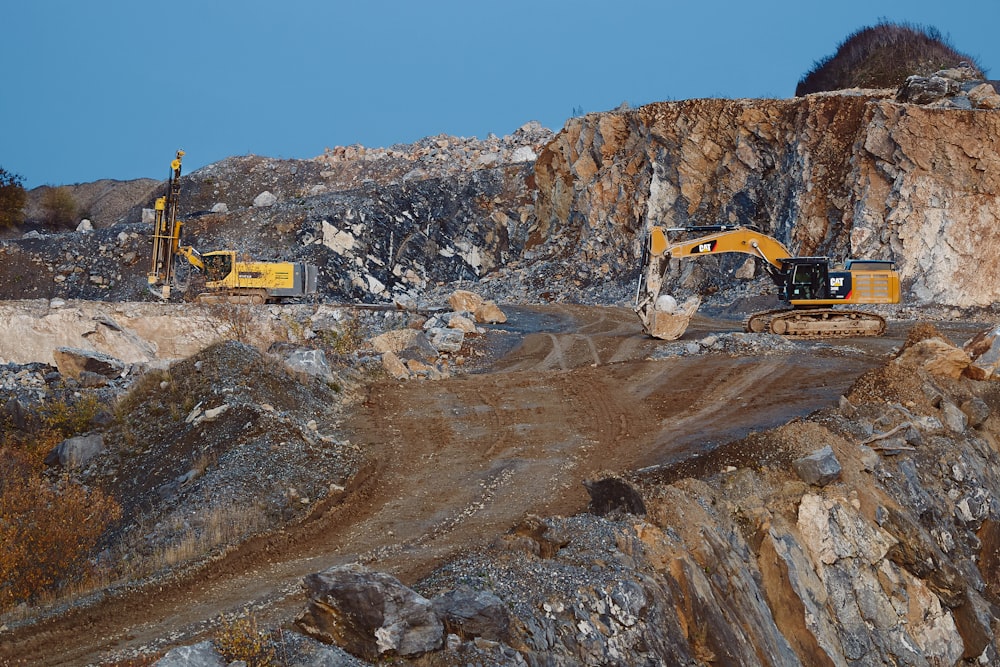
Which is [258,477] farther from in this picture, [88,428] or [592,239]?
[592,239]

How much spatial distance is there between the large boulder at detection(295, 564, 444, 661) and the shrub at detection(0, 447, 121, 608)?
373cm

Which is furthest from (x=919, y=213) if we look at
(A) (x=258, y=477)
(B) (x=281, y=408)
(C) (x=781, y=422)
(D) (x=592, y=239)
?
(A) (x=258, y=477)

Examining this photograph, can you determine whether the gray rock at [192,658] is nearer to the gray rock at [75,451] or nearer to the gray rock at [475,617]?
the gray rock at [475,617]

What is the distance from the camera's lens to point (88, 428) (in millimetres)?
14172

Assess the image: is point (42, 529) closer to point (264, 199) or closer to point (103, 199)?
point (264, 199)

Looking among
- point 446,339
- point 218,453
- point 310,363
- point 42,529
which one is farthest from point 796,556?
point 446,339

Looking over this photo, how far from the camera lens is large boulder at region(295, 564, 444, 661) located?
20.6ft

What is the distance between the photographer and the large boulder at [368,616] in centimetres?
628

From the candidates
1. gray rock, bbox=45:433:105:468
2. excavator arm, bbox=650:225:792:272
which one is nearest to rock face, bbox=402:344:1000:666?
gray rock, bbox=45:433:105:468

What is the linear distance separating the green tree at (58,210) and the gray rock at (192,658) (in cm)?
5689

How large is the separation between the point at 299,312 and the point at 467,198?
20944 millimetres

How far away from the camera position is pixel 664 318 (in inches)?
904

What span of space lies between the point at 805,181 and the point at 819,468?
25009mm

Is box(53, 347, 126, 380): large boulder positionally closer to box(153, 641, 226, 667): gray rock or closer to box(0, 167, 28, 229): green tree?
box(153, 641, 226, 667): gray rock
